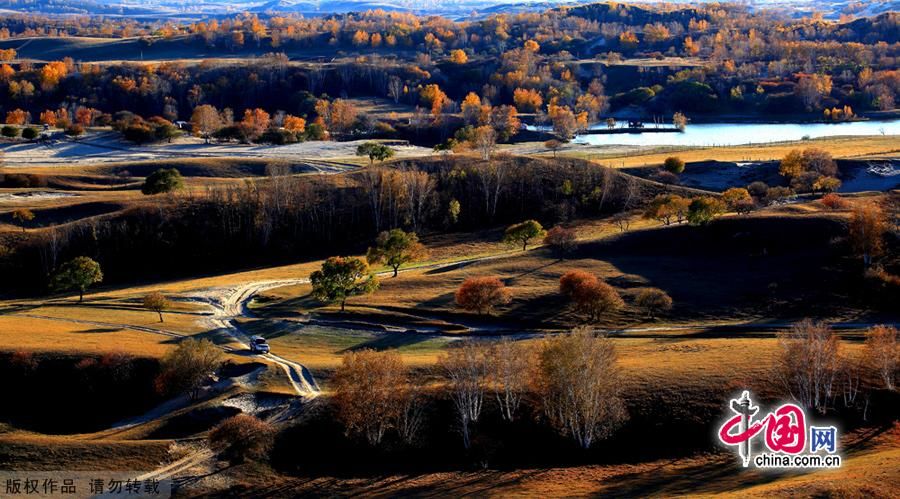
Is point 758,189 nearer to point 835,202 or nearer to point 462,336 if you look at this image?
point 835,202

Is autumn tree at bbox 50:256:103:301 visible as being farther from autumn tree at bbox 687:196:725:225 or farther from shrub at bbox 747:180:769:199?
shrub at bbox 747:180:769:199

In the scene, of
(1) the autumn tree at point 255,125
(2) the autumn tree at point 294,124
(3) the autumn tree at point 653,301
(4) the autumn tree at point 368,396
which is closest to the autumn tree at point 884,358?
(3) the autumn tree at point 653,301

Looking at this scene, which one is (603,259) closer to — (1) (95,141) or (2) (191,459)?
(2) (191,459)

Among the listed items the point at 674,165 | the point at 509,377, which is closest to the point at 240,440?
the point at 509,377

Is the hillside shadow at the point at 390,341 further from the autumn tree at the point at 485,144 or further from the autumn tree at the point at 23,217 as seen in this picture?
the autumn tree at the point at 485,144

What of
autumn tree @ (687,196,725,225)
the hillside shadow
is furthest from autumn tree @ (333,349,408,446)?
autumn tree @ (687,196,725,225)

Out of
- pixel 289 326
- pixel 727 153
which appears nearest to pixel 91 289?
pixel 289 326
